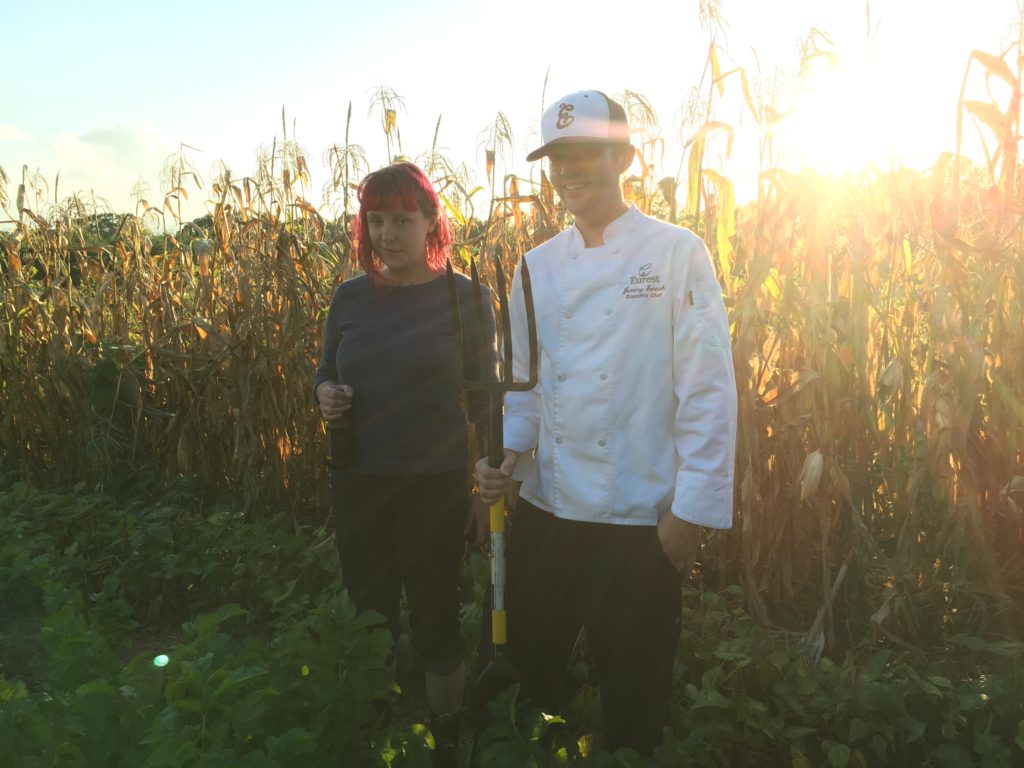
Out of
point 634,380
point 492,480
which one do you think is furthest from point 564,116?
point 492,480

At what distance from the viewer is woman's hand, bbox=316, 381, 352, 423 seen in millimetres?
2406

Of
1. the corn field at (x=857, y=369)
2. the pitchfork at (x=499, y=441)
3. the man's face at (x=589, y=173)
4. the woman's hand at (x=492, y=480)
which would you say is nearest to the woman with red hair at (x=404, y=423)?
the pitchfork at (x=499, y=441)

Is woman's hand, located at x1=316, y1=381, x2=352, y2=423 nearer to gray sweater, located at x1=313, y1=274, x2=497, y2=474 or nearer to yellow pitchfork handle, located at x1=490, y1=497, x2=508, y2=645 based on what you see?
gray sweater, located at x1=313, y1=274, x2=497, y2=474

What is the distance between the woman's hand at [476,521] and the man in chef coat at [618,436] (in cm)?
44

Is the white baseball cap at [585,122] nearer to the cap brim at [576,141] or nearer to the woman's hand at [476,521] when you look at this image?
the cap brim at [576,141]

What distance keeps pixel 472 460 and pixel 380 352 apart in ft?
4.64

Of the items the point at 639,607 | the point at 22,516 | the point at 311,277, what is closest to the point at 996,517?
the point at 639,607

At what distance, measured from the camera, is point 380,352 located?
246 cm

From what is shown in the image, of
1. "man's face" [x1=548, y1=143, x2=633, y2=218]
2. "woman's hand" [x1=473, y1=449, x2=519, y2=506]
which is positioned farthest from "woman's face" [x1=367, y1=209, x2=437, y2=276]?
"woman's hand" [x1=473, y1=449, x2=519, y2=506]

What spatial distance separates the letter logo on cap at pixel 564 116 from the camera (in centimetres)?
188

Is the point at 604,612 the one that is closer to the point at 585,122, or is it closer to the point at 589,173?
the point at 589,173

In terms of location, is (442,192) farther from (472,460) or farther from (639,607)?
(639,607)

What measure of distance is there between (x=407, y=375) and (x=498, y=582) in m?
0.68

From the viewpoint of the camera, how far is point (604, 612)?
193 cm
